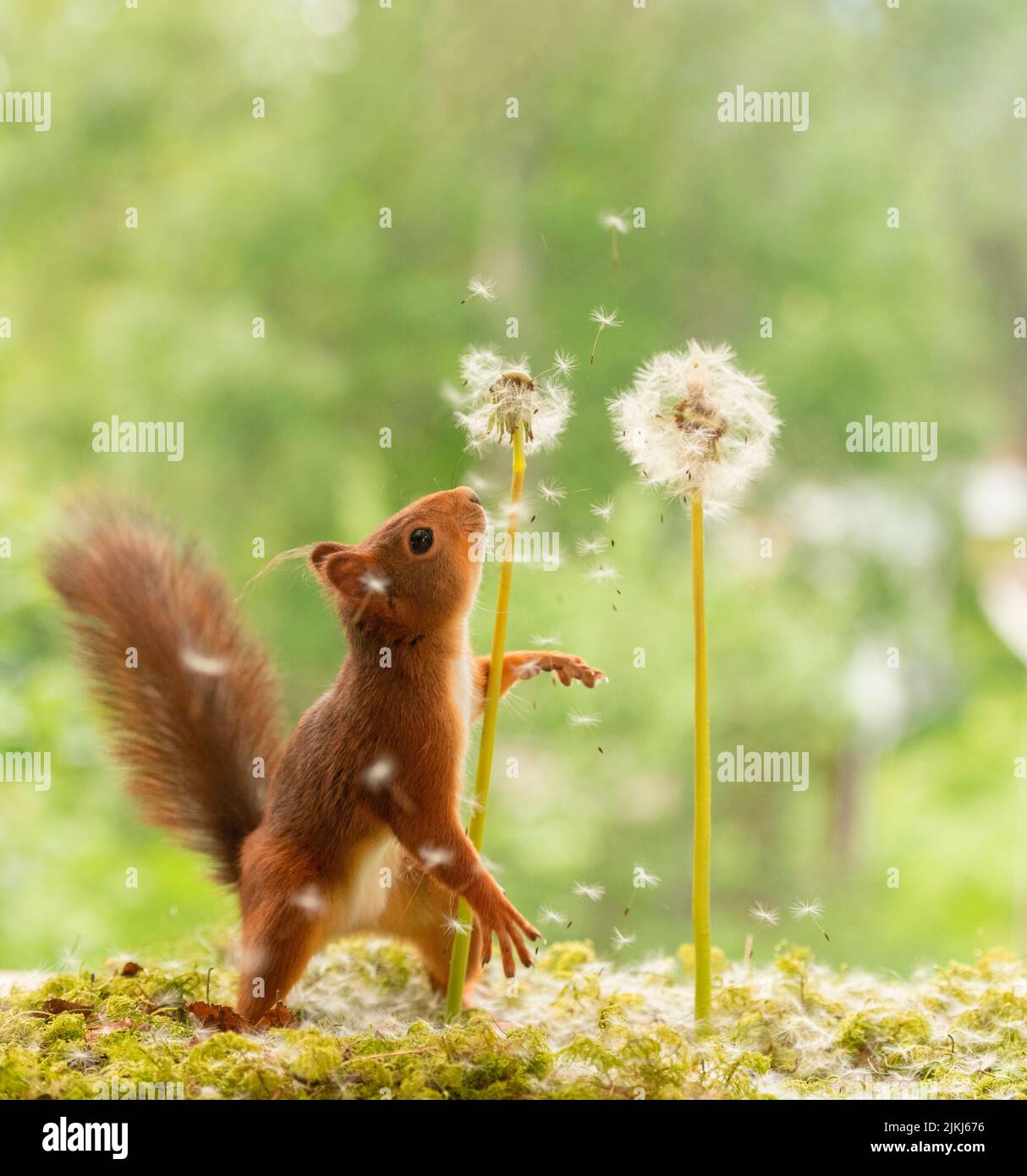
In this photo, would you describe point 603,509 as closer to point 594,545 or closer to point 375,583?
point 594,545

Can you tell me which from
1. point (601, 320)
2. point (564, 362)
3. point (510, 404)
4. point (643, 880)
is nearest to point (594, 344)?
point (601, 320)

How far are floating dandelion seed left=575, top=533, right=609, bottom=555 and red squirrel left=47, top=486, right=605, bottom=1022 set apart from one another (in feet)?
0.38

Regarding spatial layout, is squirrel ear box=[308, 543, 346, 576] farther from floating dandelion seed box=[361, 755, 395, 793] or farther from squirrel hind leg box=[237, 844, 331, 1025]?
squirrel hind leg box=[237, 844, 331, 1025]

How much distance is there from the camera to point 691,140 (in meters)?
Answer: 2.38

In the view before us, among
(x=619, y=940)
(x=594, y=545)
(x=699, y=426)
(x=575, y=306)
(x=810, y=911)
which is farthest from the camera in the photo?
(x=575, y=306)

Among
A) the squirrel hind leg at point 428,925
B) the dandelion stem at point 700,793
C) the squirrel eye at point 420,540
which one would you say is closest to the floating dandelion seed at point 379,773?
the squirrel hind leg at point 428,925

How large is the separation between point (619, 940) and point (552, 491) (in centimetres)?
62

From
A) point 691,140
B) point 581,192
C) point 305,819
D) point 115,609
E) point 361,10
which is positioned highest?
point 361,10

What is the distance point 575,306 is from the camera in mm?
1817

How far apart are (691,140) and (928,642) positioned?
1335mm

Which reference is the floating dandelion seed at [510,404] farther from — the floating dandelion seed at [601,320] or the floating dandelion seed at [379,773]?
the floating dandelion seed at [379,773]

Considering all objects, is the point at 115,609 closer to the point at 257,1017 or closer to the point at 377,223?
the point at 257,1017

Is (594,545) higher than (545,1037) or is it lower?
higher
